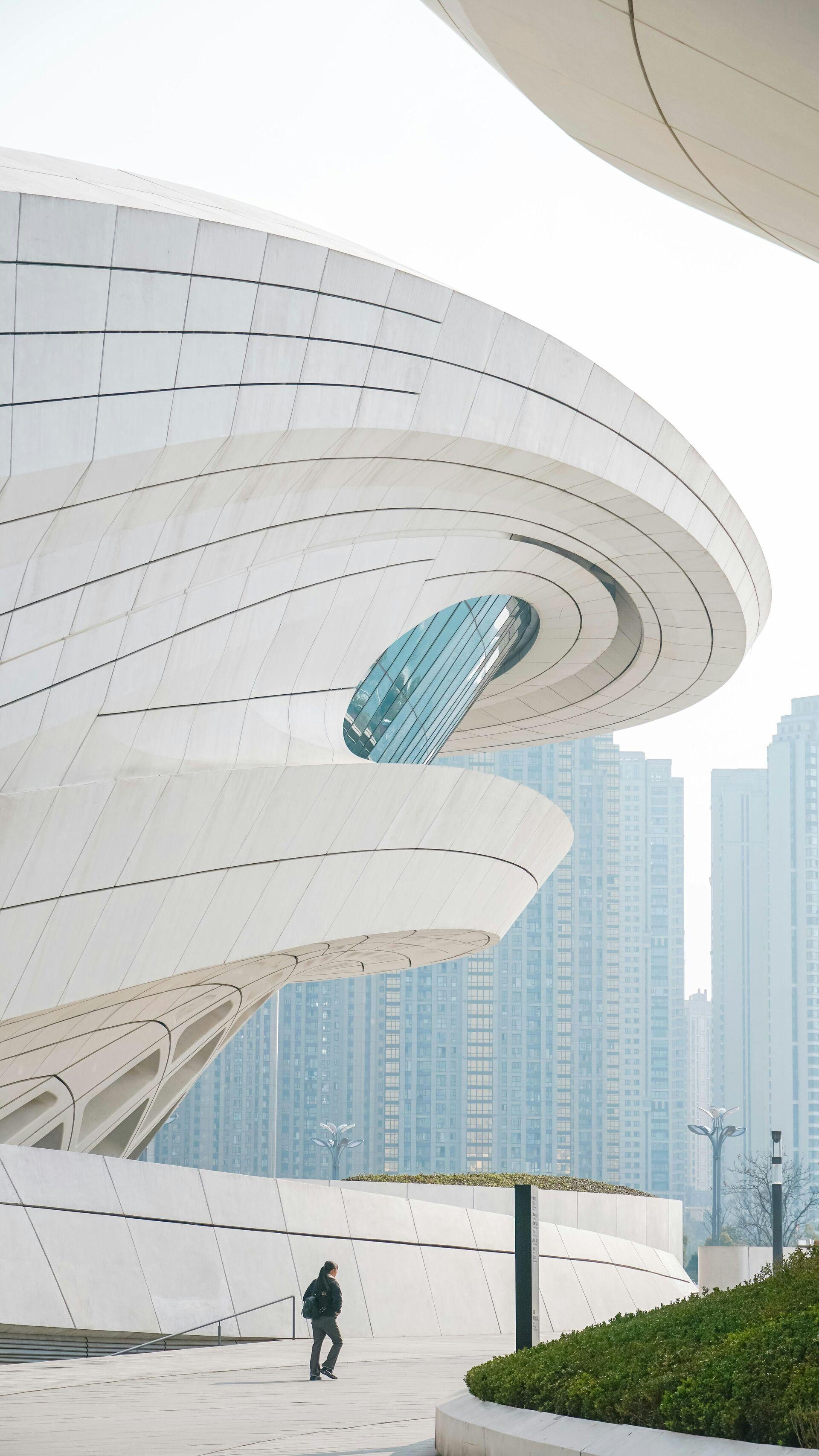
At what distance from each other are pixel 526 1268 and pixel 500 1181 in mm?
17800

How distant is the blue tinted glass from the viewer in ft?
72.7

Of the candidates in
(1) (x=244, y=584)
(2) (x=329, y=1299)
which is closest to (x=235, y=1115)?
(1) (x=244, y=584)

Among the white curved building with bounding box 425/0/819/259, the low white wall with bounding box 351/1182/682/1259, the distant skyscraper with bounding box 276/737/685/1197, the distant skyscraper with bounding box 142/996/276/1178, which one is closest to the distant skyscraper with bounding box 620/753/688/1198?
the distant skyscraper with bounding box 276/737/685/1197

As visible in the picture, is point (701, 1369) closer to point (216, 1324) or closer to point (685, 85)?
point (685, 85)

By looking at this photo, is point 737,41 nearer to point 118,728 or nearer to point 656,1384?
point 656,1384

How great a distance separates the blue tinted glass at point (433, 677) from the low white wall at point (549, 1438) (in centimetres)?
1407

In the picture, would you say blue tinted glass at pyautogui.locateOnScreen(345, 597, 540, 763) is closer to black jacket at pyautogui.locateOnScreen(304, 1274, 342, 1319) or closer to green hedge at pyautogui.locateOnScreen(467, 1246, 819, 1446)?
black jacket at pyautogui.locateOnScreen(304, 1274, 342, 1319)

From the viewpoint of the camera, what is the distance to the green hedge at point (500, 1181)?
2641 centimetres

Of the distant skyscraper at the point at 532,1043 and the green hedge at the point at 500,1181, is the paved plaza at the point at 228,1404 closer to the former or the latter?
the green hedge at the point at 500,1181

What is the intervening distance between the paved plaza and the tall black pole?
0.95 m

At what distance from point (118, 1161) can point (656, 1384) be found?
1173 cm

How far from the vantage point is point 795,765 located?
5359 inches

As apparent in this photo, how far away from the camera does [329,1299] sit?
13055 millimetres

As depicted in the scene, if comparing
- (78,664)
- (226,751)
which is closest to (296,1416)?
(78,664)
